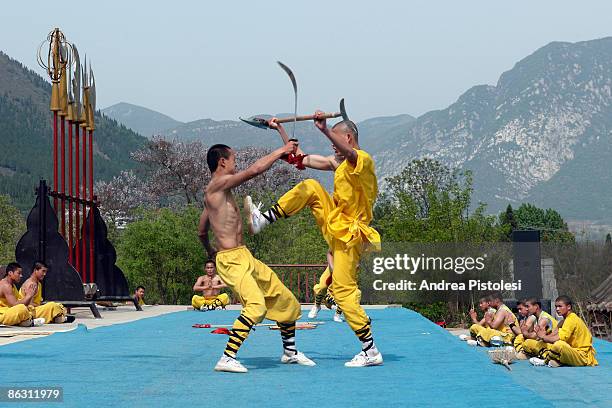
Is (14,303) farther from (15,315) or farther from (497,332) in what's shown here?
(497,332)

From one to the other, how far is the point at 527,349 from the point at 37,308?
234 inches

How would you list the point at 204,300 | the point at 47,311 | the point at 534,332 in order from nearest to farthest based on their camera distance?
the point at 534,332, the point at 47,311, the point at 204,300

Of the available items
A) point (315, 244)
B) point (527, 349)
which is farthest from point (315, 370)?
point (315, 244)

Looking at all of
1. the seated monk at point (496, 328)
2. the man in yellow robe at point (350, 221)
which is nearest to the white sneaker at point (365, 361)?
the man in yellow robe at point (350, 221)

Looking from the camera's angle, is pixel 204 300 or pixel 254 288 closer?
pixel 254 288

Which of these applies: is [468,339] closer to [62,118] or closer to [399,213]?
[62,118]

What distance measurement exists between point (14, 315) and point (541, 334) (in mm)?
5812

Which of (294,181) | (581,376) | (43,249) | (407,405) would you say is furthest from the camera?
(294,181)

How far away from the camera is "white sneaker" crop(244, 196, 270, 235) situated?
7273mm

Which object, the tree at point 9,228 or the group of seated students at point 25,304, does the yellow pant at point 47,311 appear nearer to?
the group of seated students at point 25,304

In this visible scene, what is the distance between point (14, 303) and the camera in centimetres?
1158

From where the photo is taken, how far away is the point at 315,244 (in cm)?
2830

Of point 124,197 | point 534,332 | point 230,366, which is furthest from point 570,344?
point 124,197

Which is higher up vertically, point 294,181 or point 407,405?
point 294,181
